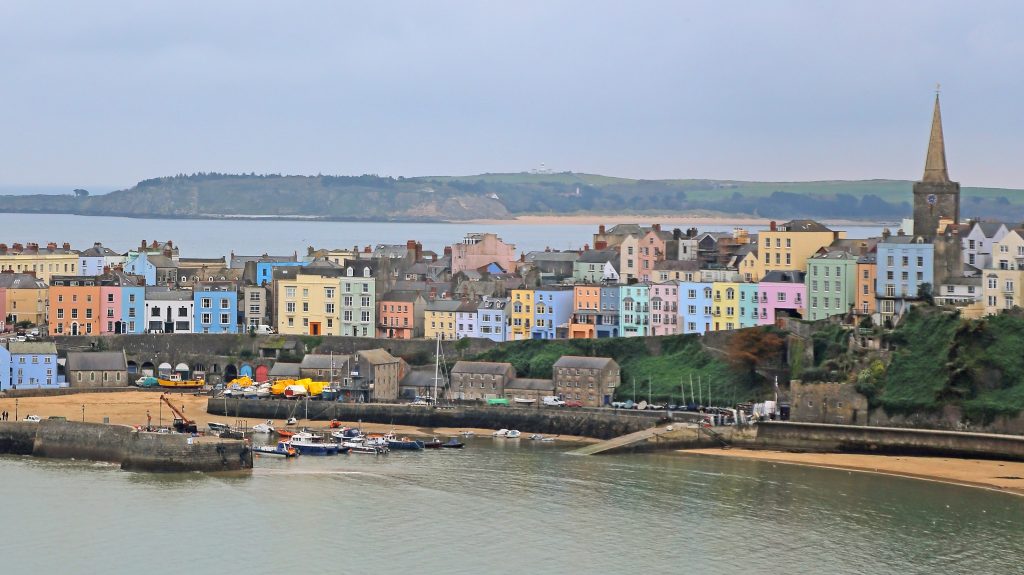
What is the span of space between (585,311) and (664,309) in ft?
12.1

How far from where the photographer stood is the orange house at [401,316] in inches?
2987

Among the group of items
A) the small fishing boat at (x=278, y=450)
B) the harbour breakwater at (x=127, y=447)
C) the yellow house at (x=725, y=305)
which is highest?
the yellow house at (x=725, y=305)

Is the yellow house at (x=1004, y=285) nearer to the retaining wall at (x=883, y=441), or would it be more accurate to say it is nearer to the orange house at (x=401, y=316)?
the retaining wall at (x=883, y=441)

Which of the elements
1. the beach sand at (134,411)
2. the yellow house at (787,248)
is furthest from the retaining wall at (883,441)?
the yellow house at (787,248)

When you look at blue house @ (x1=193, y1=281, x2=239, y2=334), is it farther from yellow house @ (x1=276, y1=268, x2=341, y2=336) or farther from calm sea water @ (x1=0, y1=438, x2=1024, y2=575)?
calm sea water @ (x1=0, y1=438, x2=1024, y2=575)

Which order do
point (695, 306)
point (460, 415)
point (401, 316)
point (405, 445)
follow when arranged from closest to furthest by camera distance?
point (405, 445)
point (460, 415)
point (695, 306)
point (401, 316)

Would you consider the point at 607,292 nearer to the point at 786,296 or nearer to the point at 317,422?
the point at 786,296

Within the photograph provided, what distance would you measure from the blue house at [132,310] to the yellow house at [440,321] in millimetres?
12385

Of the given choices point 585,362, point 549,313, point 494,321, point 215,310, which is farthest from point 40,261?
point 585,362

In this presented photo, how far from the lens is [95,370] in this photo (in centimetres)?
6962

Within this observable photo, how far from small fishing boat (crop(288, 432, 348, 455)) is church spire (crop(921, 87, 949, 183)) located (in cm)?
2871

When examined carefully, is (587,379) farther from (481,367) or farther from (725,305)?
(725,305)

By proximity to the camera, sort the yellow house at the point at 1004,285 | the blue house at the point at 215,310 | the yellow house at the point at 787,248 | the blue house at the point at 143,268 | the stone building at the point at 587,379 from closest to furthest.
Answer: the yellow house at the point at 1004,285 → the stone building at the point at 587,379 → the yellow house at the point at 787,248 → the blue house at the point at 215,310 → the blue house at the point at 143,268

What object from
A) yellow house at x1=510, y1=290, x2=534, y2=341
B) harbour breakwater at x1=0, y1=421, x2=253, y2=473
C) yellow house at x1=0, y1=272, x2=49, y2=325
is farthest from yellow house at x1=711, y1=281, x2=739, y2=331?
yellow house at x1=0, y1=272, x2=49, y2=325
